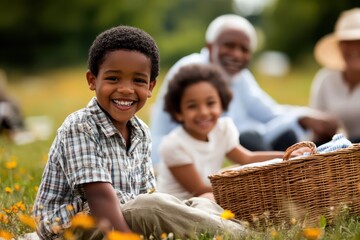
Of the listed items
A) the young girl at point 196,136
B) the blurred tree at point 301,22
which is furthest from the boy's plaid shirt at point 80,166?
the blurred tree at point 301,22

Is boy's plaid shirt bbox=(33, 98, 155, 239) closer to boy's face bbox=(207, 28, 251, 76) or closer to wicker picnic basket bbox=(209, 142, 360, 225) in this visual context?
wicker picnic basket bbox=(209, 142, 360, 225)

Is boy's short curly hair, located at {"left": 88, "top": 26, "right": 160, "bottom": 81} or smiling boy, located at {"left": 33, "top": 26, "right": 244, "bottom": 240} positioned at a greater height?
boy's short curly hair, located at {"left": 88, "top": 26, "right": 160, "bottom": 81}

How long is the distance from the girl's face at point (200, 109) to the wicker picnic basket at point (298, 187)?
3.40 ft

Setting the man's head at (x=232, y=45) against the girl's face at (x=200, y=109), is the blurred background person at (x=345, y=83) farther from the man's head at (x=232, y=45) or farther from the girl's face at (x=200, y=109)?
the girl's face at (x=200, y=109)

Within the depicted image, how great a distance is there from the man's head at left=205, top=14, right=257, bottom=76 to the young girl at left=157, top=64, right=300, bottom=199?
1.14 metres

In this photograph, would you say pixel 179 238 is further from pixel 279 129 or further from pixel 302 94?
pixel 302 94

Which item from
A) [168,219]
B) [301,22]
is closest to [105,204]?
[168,219]

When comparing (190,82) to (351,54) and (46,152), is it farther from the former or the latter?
(46,152)

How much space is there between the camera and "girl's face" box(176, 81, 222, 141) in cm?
488

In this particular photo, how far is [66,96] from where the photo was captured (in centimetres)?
1875

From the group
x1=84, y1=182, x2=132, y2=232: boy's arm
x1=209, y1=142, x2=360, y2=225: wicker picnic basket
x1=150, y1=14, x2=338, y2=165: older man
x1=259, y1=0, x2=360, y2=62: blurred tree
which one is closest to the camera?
x1=84, y1=182, x2=132, y2=232: boy's arm

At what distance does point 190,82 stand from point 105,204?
1.79 m

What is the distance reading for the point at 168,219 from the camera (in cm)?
341

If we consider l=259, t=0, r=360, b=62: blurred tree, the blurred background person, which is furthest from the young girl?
l=259, t=0, r=360, b=62: blurred tree
